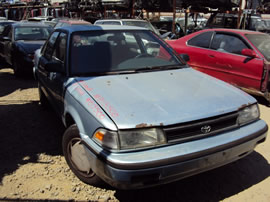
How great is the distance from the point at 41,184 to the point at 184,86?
5.91 feet

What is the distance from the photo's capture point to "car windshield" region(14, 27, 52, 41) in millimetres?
7652

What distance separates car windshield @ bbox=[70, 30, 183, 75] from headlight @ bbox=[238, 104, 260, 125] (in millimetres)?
1107

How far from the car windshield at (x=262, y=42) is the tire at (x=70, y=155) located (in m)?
4.21

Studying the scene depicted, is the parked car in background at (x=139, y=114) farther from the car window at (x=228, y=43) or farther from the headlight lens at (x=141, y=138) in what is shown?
the car window at (x=228, y=43)

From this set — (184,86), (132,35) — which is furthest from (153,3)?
(184,86)

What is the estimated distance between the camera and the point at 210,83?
2914mm

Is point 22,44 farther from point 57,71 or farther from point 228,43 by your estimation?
point 228,43

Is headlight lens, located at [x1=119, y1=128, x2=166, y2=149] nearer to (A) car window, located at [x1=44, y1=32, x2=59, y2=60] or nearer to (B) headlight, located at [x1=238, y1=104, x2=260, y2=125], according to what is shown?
(B) headlight, located at [x1=238, y1=104, x2=260, y2=125]

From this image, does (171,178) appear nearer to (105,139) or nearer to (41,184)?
(105,139)

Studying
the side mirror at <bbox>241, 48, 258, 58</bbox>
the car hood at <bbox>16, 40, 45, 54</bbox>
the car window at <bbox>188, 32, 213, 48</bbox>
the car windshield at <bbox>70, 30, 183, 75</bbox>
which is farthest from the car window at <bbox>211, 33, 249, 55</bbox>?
the car hood at <bbox>16, 40, 45, 54</bbox>

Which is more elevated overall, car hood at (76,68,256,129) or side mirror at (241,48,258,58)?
side mirror at (241,48,258,58)

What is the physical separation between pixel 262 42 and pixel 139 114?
4522 mm

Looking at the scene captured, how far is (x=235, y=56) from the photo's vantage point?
5.43 meters

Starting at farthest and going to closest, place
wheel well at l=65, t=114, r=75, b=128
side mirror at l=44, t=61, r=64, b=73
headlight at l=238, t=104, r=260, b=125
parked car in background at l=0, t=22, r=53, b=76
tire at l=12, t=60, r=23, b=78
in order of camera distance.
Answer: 1. tire at l=12, t=60, r=23, b=78
2. parked car in background at l=0, t=22, r=53, b=76
3. side mirror at l=44, t=61, r=64, b=73
4. wheel well at l=65, t=114, r=75, b=128
5. headlight at l=238, t=104, r=260, b=125
